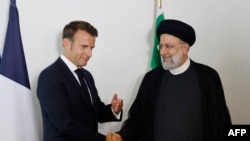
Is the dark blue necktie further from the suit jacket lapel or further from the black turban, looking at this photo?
the black turban

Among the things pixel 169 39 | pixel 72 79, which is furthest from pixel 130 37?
pixel 72 79

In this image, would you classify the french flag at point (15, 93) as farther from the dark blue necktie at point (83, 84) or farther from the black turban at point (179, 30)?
the black turban at point (179, 30)

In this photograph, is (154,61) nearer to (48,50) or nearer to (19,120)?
(48,50)

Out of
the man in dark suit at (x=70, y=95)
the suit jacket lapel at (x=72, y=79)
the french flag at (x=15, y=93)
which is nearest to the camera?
the man in dark suit at (x=70, y=95)

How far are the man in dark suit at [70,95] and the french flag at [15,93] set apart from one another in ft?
1.08

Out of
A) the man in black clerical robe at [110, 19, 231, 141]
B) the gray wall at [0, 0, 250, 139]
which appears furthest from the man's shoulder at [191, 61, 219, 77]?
the gray wall at [0, 0, 250, 139]

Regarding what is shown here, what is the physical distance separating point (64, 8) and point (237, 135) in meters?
1.61

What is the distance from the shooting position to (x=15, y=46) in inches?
96.2

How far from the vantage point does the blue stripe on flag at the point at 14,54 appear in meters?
2.42

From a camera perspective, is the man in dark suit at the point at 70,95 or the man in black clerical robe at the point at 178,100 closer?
the man in dark suit at the point at 70,95

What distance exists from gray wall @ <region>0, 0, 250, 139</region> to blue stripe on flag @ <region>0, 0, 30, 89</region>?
3.6 inches

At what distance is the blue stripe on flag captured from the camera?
2416mm

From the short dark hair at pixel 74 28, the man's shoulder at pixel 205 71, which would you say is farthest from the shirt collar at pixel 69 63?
the man's shoulder at pixel 205 71

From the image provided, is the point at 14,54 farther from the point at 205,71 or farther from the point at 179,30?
the point at 205,71
